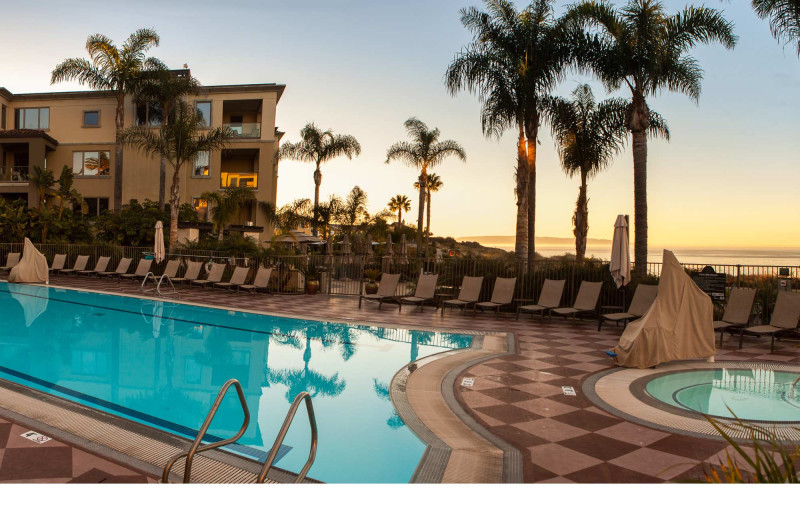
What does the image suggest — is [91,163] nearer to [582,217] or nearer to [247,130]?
[247,130]

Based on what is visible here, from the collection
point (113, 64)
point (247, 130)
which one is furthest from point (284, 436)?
point (247, 130)

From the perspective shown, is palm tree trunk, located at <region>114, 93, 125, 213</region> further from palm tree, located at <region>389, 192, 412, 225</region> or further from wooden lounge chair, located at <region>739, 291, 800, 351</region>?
palm tree, located at <region>389, 192, 412, 225</region>

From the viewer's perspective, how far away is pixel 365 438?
454cm

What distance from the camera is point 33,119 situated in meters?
29.0

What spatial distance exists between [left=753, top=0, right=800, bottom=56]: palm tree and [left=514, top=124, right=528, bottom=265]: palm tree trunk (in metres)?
6.22

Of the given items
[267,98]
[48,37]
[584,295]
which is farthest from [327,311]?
[267,98]

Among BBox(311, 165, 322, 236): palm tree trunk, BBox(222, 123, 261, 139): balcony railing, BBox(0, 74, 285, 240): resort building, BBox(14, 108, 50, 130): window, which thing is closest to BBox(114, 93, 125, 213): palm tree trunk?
BBox(0, 74, 285, 240): resort building

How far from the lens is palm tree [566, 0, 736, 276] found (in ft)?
40.3

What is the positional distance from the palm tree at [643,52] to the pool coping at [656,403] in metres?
5.77

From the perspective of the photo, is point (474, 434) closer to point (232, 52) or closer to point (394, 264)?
point (232, 52)

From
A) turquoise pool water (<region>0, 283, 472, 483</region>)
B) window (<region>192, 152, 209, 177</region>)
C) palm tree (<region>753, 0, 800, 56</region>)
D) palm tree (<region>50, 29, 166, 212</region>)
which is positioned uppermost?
palm tree (<region>50, 29, 166, 212</region>)

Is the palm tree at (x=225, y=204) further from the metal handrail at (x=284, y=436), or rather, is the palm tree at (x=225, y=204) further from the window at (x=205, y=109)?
the metal handrail at (x=284, y=436)

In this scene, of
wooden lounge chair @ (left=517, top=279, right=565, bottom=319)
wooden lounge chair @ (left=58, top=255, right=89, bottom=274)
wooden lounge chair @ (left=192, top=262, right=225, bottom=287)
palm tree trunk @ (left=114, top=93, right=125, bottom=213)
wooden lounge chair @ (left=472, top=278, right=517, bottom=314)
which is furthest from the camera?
palm tree trunk @ (left=114, top=93, right=125, bottom=213)

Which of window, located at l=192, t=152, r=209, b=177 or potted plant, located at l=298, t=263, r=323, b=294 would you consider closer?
potted plant, located at l=298, t=263, r=323, b=294
